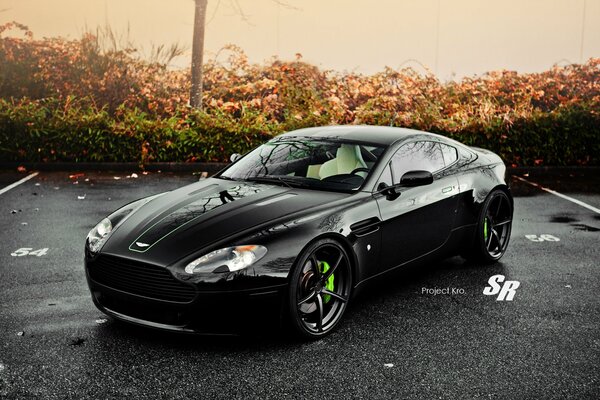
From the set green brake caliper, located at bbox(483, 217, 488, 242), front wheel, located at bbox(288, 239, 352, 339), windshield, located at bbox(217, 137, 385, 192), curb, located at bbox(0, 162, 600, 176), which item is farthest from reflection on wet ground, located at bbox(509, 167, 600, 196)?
front wheel, located at bbox(288, 239, 352, 339)

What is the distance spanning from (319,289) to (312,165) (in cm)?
137

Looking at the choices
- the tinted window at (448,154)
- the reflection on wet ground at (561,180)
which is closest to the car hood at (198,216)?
the tinted window at (448,154)

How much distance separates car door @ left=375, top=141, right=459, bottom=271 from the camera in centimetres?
556

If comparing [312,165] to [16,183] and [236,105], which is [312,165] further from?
[236,105]

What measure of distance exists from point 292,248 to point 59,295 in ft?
7.23

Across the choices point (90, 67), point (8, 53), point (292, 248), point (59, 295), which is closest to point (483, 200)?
point (292, 248)

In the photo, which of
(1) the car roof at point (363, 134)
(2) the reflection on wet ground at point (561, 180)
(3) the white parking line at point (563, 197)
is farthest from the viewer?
(2) the reflection on wet ground at point (561, 180)

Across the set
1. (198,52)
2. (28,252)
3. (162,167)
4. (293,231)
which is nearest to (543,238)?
(293,231)

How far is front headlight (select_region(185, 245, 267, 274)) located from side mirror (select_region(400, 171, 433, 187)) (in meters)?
1.54

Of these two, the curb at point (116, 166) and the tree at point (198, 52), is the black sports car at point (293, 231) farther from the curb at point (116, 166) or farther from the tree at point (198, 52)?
the tree at point (198, 52)

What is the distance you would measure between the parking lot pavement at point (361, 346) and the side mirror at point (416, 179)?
82cm

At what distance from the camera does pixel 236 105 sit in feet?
53.6

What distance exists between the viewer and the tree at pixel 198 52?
1602cm

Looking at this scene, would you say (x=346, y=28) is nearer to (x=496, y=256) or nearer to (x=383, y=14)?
(x=383, y=14)
